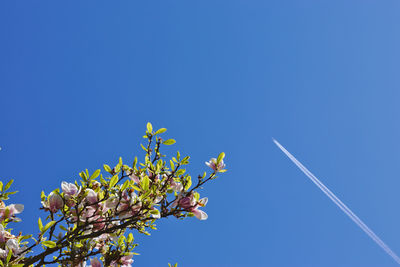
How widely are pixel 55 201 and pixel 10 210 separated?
2.12 ft

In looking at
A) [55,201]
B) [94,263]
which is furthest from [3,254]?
[94,263]

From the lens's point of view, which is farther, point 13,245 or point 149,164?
point 149,164

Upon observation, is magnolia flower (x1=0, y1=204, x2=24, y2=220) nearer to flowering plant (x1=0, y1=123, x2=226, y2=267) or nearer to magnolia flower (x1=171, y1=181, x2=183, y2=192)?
flowering plant (x1=0, y1=123, x2=226, y2=267)

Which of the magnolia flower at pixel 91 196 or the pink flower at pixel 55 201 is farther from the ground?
the pink flower at pixel 55 201

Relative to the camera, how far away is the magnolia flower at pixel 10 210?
384 cm

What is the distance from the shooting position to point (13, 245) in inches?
135

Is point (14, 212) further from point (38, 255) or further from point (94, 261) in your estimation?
point (94, 261)

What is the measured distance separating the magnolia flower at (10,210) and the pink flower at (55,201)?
47cm

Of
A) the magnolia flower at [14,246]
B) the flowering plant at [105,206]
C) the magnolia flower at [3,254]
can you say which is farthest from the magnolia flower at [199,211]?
the magnolia flower at [3,254]

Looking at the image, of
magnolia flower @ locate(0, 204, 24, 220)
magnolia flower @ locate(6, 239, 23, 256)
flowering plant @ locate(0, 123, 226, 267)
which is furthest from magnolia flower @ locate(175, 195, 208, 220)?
magnolia flower @ locate(0, 204, 24, 220)

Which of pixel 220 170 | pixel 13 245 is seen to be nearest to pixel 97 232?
pixel 13 245

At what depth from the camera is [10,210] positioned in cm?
388

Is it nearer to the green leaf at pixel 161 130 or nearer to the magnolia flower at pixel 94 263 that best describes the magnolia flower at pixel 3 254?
the magnolia flower at pixel 94 263

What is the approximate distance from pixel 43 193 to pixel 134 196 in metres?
1.15
